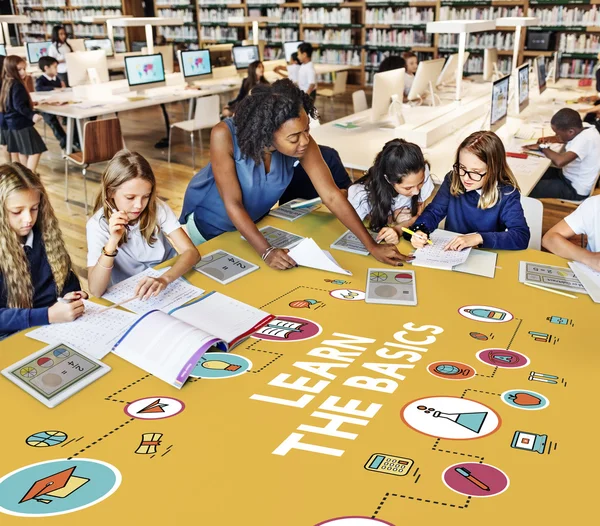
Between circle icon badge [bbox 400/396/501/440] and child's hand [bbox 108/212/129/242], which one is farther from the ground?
child's hand [bbox 108/212/129/242]

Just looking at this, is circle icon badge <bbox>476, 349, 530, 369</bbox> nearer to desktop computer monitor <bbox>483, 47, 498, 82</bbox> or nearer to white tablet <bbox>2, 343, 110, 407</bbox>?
white tablet <bbox>2, 343, 110, 407</bbox>

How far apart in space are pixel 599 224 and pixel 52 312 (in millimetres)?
1903

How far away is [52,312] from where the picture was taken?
1751 mm

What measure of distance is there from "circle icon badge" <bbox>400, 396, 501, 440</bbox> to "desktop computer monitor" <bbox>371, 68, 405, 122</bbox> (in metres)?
3.57

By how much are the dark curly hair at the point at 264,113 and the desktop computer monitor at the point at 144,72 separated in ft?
15.9

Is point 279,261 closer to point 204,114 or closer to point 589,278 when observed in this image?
point 589,278

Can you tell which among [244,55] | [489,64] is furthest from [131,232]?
[244,55]

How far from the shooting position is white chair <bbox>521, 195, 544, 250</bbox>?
271 cm

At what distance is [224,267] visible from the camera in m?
2.15

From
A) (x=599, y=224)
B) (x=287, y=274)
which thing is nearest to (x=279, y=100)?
(x=287, y=274)

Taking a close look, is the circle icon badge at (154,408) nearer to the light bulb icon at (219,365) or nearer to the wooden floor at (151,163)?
the light bulb icon at (219,365)

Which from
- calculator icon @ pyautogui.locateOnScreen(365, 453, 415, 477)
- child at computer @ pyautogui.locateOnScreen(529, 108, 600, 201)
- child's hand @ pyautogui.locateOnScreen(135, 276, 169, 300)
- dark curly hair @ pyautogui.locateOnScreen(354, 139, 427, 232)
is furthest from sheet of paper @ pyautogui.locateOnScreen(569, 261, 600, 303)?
child at computer @ pyautogui.locateOnScreen(529, 108, 600, 201)

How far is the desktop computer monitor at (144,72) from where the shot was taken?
261 inches

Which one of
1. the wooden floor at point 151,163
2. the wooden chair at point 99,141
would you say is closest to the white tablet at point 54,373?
the wooden floor at point 151,163
